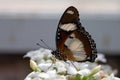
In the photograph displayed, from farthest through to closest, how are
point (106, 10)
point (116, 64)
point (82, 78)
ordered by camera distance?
point (106, 10), point (116, 64), point (82, 78)

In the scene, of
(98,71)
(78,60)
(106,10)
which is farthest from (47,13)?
(98,71)

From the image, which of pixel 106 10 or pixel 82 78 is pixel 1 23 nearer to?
pixel 106 10

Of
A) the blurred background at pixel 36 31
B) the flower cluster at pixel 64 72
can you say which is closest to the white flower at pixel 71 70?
the flower cluster at pixel 64 72

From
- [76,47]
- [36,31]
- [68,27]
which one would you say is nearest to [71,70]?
[68,27]

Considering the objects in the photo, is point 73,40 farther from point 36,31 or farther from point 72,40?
point 36,31

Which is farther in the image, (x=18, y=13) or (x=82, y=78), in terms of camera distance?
(x=18, y=13)

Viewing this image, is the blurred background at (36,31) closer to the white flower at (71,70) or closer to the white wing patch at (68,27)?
the white wing patch at (68,27)

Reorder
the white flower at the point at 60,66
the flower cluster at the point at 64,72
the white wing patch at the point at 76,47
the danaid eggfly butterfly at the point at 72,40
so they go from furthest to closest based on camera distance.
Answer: the white wing patch at the point at 76,47, the danaid eggfly butterfly at the point at 72,40, the white flower at the point at 60,66, the flower cluster at the point at 64,72
